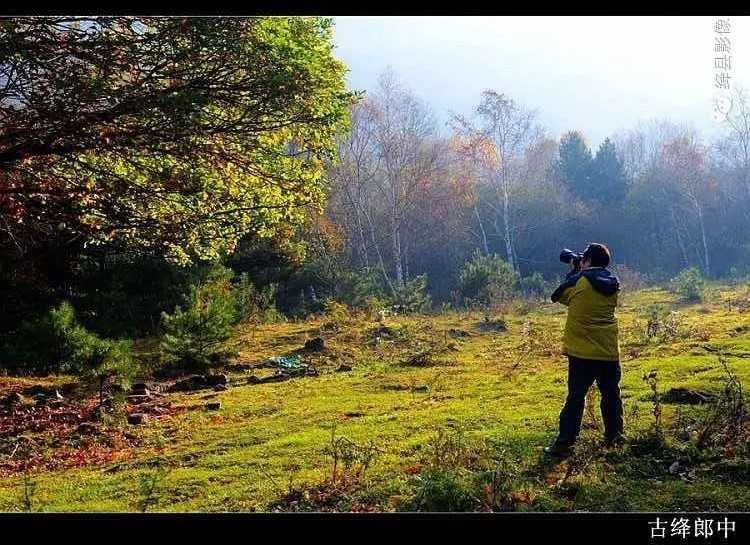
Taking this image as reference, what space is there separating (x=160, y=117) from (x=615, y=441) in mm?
6026

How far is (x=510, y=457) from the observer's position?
5.16 m

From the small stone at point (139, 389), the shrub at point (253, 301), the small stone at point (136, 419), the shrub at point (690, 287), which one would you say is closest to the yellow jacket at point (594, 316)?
the small stone at point (136, 419)

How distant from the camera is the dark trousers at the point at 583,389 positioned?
5.05m

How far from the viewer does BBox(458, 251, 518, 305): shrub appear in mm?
18938

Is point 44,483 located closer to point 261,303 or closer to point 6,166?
point 6,166

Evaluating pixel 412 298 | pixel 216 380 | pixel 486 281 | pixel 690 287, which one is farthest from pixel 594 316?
pixel 690 287

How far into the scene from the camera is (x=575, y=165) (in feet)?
102

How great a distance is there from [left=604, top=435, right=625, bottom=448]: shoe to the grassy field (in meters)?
0.07

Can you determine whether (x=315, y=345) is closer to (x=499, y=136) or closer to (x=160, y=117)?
(x=160, y=117)

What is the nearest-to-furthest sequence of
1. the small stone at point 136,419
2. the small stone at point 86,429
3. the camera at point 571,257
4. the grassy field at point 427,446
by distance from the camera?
the grassy field at point 427,446 < the camera at point 571,257 < the small stone at point 86,429 < the small stone at point 136,419

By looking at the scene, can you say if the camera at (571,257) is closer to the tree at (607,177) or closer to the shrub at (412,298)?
the shrub at (412,298)

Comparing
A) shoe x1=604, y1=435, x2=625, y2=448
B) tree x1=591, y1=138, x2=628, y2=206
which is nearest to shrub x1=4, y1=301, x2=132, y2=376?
shoe x1=604, y1=435, x2=625, y2=448
